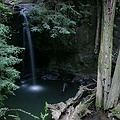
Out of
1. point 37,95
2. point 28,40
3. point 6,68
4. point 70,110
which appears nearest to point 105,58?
point 70,110

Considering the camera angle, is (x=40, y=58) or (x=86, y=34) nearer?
(x=86, y=34)

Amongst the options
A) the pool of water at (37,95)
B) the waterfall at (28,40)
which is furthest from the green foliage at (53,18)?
the pool of water at (37,95)

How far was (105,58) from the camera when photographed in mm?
4902

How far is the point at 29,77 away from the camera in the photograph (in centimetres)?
777

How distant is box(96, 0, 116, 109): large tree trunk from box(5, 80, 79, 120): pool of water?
55.8 inches

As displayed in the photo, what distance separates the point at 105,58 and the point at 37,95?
8.55ft

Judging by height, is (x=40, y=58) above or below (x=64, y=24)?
below

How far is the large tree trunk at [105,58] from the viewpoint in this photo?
15.6 feet

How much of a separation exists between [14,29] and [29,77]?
2.08 m

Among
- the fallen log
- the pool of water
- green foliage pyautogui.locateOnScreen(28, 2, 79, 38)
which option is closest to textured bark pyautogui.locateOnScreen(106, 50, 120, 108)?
the fallen log

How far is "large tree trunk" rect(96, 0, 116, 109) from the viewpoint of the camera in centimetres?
476

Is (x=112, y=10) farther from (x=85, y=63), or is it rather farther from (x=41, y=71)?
(x=41, y=71)

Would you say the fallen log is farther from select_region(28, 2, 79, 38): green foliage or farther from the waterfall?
the waterfall

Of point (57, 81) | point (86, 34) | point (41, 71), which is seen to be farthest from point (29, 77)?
point (86, 34)
